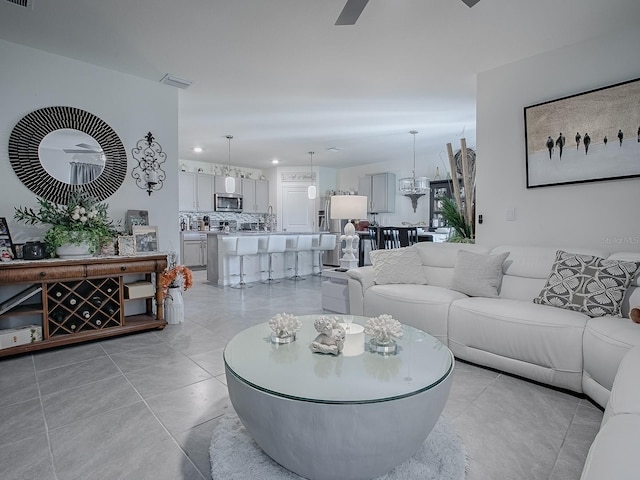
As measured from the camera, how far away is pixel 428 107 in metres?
4.63

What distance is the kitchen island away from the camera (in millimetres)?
5965

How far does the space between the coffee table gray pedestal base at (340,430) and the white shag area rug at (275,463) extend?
0.30 ft

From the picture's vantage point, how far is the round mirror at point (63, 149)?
9.88ft

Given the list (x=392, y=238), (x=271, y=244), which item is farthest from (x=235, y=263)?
(x=392, y=238)

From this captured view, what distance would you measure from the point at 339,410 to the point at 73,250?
288 cm

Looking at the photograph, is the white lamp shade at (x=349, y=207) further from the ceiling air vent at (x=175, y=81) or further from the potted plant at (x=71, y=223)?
the potted plant at (x=71, y=223)

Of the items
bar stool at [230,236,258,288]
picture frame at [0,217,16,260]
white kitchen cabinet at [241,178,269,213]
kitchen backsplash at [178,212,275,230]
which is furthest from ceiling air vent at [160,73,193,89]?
white kitchen cabinet at [241,178,269,213]

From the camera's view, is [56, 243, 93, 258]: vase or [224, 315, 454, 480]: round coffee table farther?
[56, 243, 93, 258]: vase

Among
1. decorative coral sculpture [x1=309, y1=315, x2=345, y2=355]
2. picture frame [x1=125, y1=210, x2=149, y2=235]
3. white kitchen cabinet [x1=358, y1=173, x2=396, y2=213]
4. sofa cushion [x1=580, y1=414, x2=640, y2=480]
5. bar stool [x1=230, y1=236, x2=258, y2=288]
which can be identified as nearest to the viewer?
sofa cushion [x1=580, y1=414, x2=640, y2=480]

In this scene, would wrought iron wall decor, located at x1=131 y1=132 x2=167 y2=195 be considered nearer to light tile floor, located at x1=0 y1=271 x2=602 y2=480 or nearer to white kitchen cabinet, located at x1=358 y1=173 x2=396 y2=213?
light tile floor, located at x1=0 y1=271 x2=602 y2=480

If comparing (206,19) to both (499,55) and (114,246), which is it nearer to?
(114,246)

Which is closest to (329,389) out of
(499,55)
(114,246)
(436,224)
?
(114,246)

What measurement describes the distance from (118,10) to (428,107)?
3.65 m

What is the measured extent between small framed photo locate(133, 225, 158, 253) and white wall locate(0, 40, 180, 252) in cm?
26
